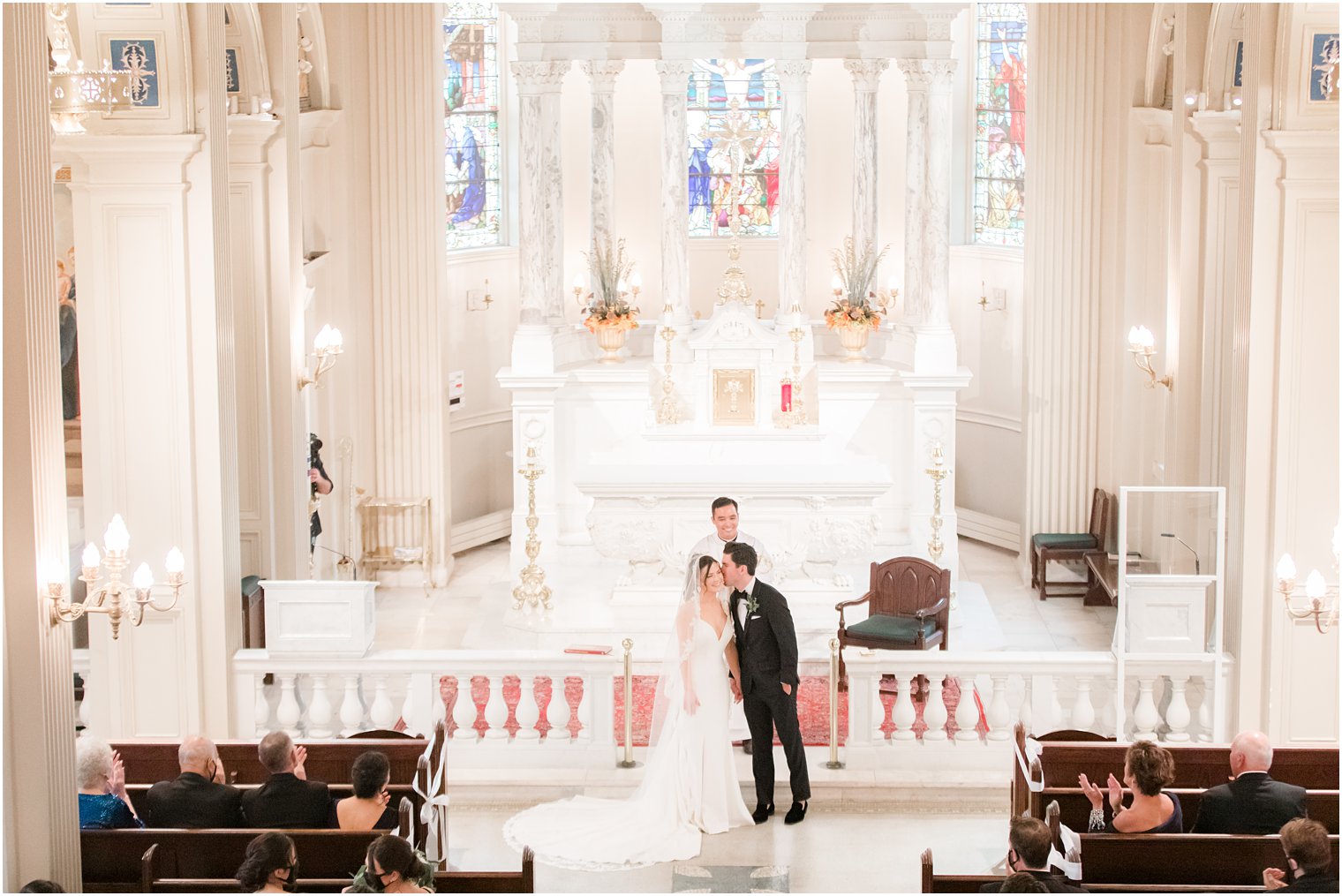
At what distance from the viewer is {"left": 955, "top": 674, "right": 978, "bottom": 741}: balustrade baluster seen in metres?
9.18

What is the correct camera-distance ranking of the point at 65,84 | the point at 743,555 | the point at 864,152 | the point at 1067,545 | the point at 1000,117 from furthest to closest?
the point at 1000,117, the point at 864,152, the point at 1067,545, the point at 743,555, the point at 65,84

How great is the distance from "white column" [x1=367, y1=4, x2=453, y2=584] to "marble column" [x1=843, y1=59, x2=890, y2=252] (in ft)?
11.2

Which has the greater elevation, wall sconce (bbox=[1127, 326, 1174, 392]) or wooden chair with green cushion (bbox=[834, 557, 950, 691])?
wall sconce (bbox=[1127, 326, 1174, 392])

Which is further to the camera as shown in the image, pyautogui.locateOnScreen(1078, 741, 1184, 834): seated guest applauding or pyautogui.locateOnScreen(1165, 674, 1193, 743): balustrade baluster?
pyautogui.locateOnScreen(1165, 674, 1193, 743): balustrade baluster

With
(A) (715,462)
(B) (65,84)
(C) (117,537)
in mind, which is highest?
(B) (65,84)

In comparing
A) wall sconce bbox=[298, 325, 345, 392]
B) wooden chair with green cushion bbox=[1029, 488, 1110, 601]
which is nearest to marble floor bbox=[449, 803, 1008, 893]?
wall sconce bbox=[298, 325, 345, 392]

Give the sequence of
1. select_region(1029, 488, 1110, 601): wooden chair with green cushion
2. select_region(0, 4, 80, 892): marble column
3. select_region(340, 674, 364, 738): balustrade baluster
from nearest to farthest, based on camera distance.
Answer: select_region(0, 4, 80, 892): marble column → select_region(340, 674, 364, 738): balustrade baluster → select_region(1029, 488, 1110, 601): wooden chair with green cushion

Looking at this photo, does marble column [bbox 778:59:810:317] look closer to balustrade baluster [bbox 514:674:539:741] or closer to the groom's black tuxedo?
balustrade baluster [bbox 514:674:539:741]

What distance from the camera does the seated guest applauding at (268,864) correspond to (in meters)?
5.98

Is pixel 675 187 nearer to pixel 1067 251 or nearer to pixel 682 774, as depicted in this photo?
pixel 1067 251

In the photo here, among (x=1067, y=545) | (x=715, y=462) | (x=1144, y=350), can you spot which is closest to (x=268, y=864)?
(x=715, y=462)

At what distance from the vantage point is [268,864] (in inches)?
235

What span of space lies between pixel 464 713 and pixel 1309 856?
4.71m

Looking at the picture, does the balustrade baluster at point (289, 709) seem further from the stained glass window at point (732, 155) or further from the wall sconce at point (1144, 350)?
the stained glass window at point (732, 155)
